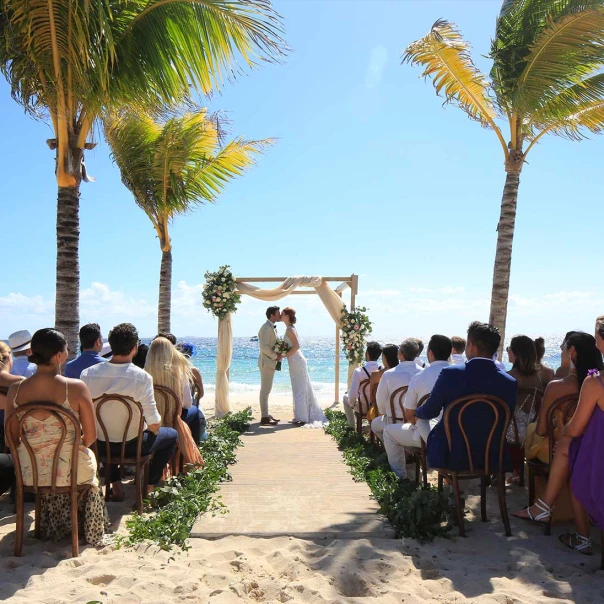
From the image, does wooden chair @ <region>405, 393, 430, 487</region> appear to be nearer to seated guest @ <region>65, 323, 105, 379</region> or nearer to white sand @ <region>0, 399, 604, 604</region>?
white sand @ <region>0, 399, 604, 604</region>

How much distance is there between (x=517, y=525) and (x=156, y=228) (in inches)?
394

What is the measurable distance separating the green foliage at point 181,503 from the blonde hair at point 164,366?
32.2 inches

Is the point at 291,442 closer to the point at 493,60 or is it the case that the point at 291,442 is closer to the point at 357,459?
the point at 357,459

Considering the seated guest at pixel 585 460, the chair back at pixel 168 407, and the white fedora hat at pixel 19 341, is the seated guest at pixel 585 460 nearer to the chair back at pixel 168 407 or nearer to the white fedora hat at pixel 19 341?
the chair back at pixel 168 407

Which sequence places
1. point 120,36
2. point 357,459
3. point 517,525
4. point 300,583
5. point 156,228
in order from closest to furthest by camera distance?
point 300,583 < point 517,525 < point 357,459 < point 120,36 < point 156,228

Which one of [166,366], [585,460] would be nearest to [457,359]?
[585,460]

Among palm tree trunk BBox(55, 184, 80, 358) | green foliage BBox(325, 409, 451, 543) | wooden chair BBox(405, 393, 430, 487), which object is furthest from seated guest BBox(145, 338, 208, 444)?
wooden chair BBox(405, 393, 430, 487)

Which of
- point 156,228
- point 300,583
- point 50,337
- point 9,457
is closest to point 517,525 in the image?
point 300,583

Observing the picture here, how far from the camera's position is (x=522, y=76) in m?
9.16

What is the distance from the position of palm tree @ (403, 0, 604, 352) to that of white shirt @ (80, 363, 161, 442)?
23.1 feet

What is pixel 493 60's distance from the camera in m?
9.79

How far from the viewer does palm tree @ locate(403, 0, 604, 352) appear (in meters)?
8.73

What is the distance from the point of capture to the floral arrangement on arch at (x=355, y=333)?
1225cm

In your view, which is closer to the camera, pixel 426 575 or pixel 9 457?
pixel 426 575
